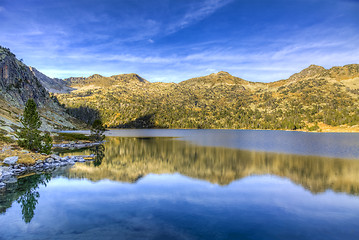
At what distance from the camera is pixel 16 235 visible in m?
20.5

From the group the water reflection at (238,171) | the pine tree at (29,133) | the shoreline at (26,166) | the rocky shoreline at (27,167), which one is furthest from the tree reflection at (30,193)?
the pine tree at (29,133)

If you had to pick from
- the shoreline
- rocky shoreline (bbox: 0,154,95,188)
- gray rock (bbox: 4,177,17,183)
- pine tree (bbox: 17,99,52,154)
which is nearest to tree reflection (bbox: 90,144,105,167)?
the shoreline

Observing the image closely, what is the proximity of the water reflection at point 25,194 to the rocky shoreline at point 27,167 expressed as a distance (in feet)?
7.48

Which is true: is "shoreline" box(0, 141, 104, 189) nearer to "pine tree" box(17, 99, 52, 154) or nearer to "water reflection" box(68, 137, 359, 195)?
"pine tree" box(17, 99, 52, 154)

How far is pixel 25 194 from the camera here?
33500 millimetres

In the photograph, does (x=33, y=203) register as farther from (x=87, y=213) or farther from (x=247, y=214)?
(x=247, y=214)

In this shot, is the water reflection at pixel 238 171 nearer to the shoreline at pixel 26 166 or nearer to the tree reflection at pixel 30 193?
the tree reflection at pixel 30 193

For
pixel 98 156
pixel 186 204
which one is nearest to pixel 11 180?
pixel 98 156

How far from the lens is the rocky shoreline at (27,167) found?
42.7m

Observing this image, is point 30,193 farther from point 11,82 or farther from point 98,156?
point 11,82

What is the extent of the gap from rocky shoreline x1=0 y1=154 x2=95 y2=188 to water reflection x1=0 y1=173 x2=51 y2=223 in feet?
7.48

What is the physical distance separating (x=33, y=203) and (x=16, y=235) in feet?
34.5

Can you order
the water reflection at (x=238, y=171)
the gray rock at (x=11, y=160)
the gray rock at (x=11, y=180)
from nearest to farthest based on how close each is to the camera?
the water reflection at (x=238, y=171) < the gray rock at (x=11, y=180) < the gray rock at (x=11, y=160)

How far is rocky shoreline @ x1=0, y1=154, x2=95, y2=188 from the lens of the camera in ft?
140
